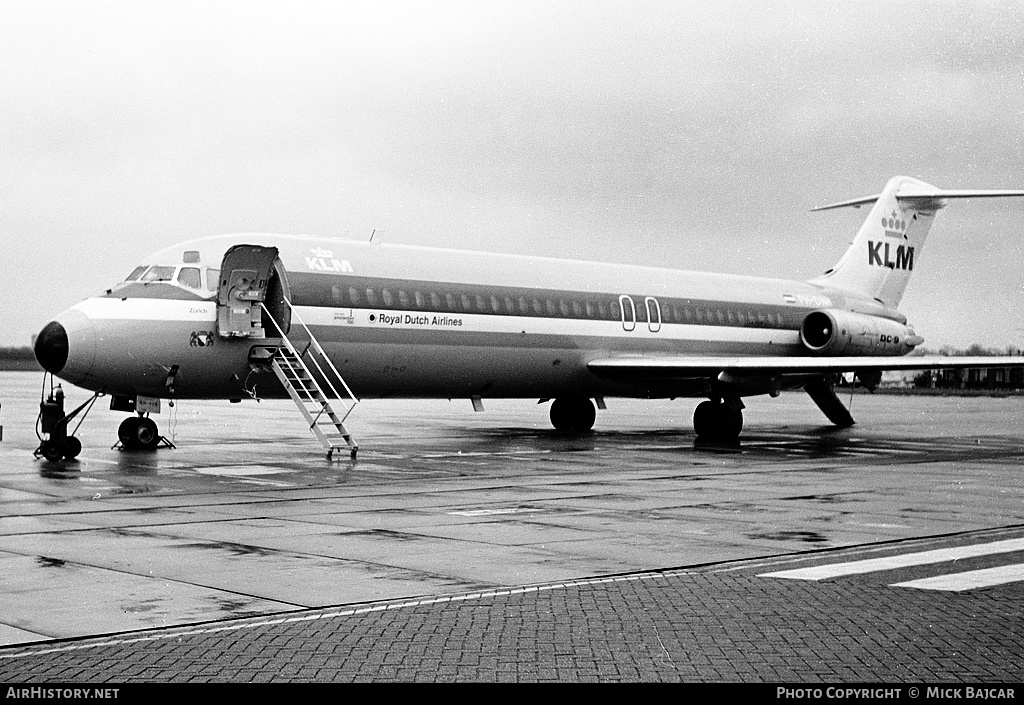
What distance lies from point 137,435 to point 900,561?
1432cm

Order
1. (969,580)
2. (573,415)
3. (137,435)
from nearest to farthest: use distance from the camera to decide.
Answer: (969,580), (137,435), (573,415)

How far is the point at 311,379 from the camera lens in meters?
20.1

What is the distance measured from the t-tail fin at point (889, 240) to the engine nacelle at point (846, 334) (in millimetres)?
1549

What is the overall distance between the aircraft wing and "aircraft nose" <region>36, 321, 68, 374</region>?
11782mm

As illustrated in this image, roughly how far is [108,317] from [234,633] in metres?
12.9

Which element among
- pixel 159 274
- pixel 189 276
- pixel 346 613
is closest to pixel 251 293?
pixel 189 276

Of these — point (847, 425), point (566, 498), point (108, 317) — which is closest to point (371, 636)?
point (566, 498)

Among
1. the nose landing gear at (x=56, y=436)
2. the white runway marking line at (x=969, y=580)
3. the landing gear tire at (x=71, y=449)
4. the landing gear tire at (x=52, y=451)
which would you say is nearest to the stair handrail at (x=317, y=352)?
the nose landing gear at (x=56, y=436)

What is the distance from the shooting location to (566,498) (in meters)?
14.5

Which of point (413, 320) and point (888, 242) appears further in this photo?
point (888, 242)

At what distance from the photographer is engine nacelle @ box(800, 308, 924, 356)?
30.9 metres

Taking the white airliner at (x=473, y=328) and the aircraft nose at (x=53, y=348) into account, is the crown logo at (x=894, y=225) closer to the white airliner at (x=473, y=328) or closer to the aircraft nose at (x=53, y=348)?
the white airliner at (x=473, y=328)

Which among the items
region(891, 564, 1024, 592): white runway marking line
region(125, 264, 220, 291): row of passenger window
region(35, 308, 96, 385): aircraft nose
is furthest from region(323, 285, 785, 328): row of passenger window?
region(891, 564, 1024, 592): white runway marking line

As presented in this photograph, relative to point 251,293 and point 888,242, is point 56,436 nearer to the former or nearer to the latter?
point 251,293
